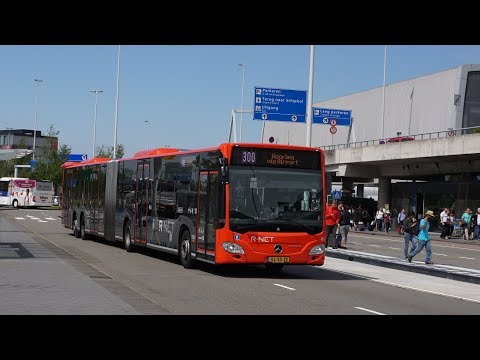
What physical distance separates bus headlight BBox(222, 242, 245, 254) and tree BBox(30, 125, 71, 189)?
7500 cm

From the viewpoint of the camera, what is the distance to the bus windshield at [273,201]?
59.6 ft

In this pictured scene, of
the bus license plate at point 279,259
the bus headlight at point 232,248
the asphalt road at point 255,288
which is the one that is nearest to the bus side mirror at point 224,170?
the bus headlight at point 232,248

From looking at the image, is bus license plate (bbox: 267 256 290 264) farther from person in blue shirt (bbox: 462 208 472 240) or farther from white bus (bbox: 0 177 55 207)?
white bus (bbox: 0 177 55 207)

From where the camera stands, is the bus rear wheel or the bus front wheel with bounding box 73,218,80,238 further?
the bus front wheel with bounding box 73,218,80,238

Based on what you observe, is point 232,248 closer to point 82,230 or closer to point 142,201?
point 142,201

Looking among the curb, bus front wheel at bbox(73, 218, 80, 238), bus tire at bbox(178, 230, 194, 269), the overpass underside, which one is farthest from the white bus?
bus tire at bbox(178, 230, 194, 269)

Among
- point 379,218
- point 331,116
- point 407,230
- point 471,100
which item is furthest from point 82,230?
point 471,100

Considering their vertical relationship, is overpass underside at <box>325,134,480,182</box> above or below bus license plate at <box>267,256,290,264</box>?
above

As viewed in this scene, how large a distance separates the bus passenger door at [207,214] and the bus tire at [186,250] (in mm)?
750

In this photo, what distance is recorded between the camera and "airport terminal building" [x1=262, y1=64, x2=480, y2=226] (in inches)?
2176

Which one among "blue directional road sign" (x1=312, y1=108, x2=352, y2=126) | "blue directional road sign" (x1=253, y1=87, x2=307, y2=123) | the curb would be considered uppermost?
"blue directional road sign" (x1=312, y1=108, x2=352, y2=126)

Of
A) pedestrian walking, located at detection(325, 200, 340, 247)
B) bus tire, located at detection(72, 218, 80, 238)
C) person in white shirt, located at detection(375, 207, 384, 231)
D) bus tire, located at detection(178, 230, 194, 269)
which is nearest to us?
bus tire, located at detection(178, 230, 194, 269)
